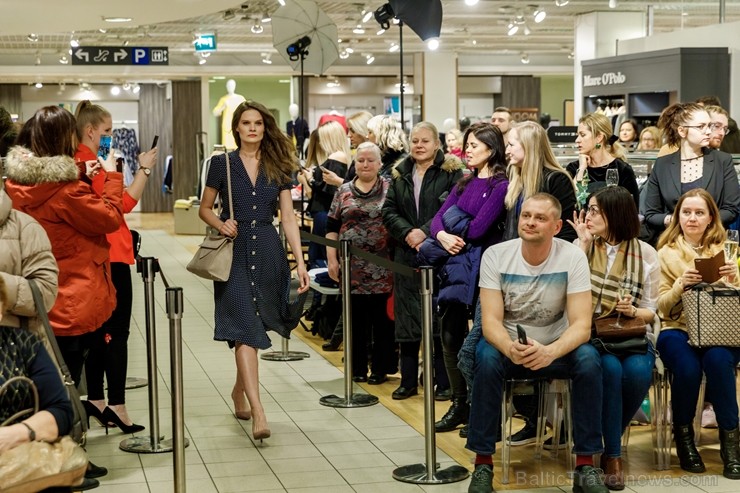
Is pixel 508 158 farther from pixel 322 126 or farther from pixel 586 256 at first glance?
pixel 322 126

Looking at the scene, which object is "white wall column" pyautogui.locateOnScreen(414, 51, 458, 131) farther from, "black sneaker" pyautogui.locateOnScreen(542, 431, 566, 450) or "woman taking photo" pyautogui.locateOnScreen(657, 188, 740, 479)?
"black sneaker" pyautogui.locateOnScreen(542, 431, 566, 450)

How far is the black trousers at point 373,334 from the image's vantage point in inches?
254

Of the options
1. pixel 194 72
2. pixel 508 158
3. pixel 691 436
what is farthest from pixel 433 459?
pixel 194 72

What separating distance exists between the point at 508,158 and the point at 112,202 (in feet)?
6.34

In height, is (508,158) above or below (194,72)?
below

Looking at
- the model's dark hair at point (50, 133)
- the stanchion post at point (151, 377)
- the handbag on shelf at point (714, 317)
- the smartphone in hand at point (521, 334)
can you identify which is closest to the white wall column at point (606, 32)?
the handbag on shelf at point (714, 317)

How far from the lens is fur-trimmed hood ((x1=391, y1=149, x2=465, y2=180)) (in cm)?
588

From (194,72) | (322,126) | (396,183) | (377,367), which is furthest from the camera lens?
(194,72)

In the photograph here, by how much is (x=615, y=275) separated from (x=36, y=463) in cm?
262

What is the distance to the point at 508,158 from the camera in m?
5.46

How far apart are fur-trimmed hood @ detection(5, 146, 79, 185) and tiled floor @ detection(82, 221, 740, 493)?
1.29 metres

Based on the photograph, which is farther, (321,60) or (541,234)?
(321,60)

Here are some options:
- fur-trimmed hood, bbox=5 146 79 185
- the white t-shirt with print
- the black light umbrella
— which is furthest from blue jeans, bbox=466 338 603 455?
the black light umbrella

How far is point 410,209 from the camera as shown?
591 centimetres
